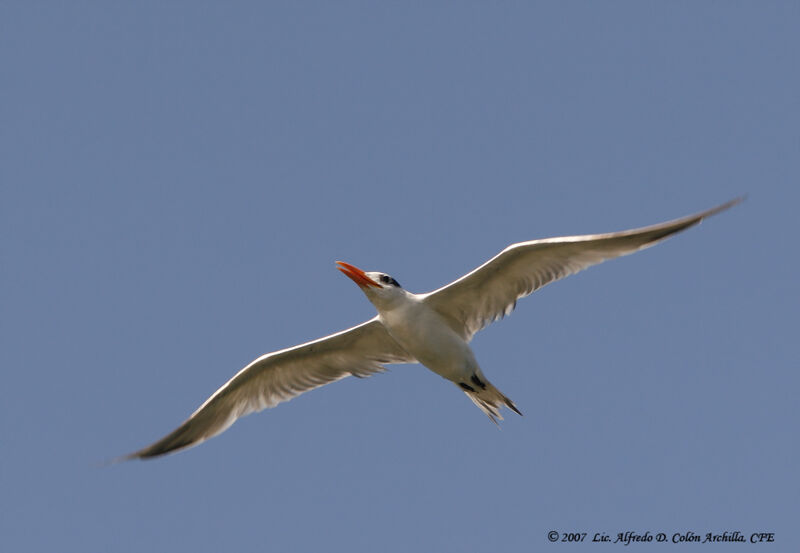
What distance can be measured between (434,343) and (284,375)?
269cm

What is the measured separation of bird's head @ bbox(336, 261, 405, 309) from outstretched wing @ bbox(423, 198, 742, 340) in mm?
444

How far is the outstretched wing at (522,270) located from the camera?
12.6m

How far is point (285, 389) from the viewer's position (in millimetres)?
15406

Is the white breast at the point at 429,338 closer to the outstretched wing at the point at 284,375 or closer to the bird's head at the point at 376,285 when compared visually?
the bird's head at the point at 376,285

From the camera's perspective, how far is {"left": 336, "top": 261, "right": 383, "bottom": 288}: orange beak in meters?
13.7

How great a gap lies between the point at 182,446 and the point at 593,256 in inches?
250

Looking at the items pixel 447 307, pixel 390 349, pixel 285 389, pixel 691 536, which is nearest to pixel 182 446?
pixel 285 389

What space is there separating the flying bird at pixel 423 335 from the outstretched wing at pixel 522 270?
12mm

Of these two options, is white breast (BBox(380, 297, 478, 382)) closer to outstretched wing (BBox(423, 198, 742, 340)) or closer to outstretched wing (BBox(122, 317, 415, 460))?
outstretched wing (BBox(423, 198, 742, 340))

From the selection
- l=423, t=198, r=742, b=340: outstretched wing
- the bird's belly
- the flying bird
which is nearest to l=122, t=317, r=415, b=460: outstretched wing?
the flying bird

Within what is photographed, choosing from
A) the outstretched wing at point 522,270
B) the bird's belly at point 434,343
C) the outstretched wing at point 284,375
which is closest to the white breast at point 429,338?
Answer: the bird's belly at point 434,343

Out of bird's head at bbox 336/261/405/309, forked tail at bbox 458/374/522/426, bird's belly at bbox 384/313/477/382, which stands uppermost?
bird's head at bbox 336/261/405/309

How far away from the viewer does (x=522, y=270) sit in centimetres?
1345

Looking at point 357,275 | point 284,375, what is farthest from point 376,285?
point 284,375
